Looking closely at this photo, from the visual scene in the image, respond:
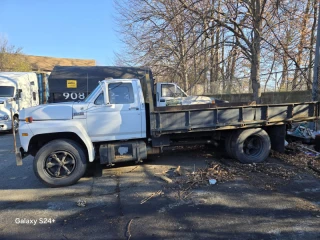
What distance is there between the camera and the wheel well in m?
5.16

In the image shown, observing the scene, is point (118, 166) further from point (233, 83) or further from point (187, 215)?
point (233, 83)

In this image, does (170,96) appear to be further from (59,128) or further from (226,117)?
(59,128)

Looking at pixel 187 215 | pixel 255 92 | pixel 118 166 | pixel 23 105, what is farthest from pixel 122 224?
pixel 23 105

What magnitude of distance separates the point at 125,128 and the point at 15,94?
10.3 meters

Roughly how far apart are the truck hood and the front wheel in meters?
0.53

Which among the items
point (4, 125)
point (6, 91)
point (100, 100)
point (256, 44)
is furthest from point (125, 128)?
point (6, 91)

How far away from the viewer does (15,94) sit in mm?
12914

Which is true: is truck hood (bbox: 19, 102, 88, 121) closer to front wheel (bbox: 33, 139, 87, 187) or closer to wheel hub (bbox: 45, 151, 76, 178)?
front wheel (bbox: 33, 139, 87, 187)

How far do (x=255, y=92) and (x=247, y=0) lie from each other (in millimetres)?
4237

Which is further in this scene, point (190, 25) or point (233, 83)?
point (233, 83)

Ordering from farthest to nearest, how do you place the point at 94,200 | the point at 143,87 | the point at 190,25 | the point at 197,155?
1. the point at 190,25
2. the point at 197,155
3. the point at 143,87
4. the point at 94,200

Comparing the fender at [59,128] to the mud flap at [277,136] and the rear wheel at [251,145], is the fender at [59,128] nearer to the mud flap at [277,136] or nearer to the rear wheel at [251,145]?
the rear wheel at [251,145]

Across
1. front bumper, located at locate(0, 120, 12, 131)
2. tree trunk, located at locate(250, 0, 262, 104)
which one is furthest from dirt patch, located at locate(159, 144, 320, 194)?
front bumper, located at locate(0, 120, 12, 131)

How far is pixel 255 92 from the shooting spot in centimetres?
1194
